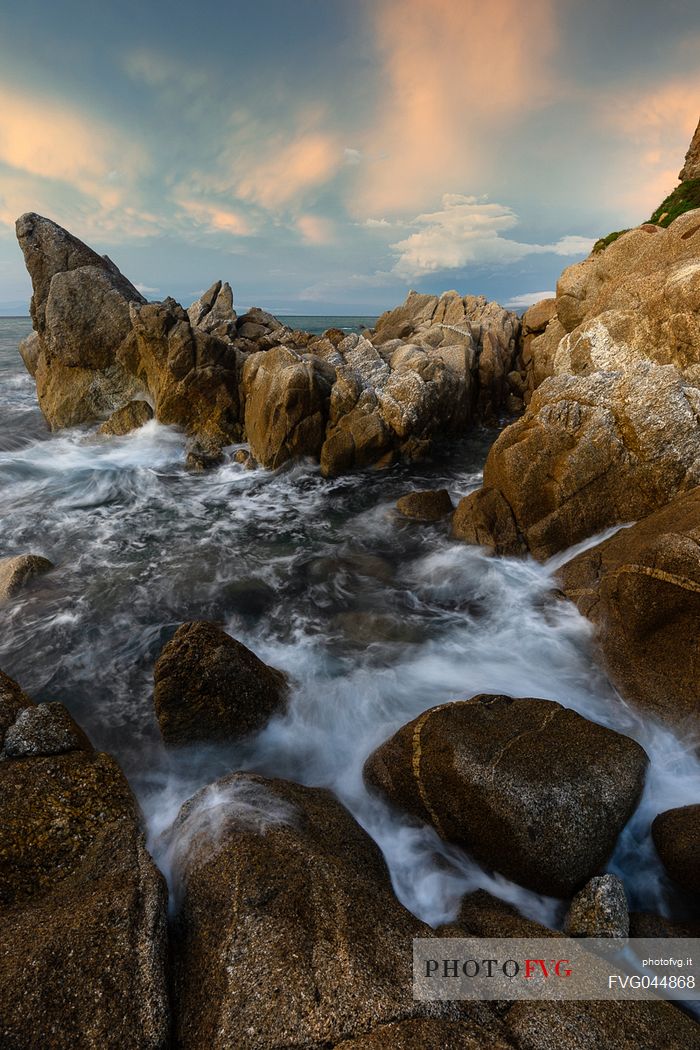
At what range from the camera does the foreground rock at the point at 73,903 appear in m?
3.51

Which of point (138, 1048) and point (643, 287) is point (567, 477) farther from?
point (138, 1048)

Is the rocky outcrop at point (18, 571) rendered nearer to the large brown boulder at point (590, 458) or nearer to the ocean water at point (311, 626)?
the ocean water at point (311, 626)

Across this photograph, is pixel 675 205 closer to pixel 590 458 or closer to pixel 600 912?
pixel 590 458

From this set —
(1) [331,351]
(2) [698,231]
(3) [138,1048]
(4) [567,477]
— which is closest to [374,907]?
(3) [138,1048]

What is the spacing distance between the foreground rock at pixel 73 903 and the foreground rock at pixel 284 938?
36 cm

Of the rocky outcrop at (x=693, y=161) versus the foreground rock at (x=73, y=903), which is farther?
the rocky outcrop at (x=693, y=161)

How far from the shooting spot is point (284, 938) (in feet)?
13.3

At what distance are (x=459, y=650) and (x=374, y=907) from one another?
6.41 meters

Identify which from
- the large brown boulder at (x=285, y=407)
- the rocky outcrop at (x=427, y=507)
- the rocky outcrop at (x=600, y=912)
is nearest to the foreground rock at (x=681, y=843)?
the rocky outcrop at (x=600, y=912)

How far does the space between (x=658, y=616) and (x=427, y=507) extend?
29.7ft

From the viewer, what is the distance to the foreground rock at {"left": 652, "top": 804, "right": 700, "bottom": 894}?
554cm

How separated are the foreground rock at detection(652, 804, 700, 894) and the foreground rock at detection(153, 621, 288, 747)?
5827mm

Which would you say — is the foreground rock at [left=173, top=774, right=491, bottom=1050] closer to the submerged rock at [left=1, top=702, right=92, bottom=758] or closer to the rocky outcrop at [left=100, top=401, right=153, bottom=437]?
the submerged rock at [left=1, top=702, right=92, bottom=758]

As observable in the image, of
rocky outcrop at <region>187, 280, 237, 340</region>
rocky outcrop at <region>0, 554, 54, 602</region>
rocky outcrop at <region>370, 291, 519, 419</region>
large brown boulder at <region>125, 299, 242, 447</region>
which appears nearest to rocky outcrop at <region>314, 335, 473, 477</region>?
rocky outcrop at <region>370, 291, 519, 419</region>
